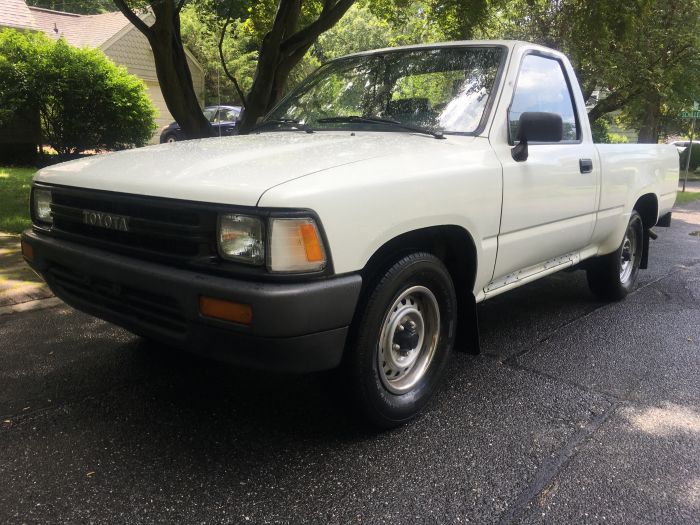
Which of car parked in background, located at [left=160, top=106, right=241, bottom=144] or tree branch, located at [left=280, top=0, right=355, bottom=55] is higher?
tree branch, located at [left=280, top=0, right=355, bottom=55]

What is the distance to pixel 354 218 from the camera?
238 centimetres

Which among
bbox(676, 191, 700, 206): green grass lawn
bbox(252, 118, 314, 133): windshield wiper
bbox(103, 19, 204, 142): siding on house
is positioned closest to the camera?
A: bbox(252, 118, 314, 133): windshield wiper

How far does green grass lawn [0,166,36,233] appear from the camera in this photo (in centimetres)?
707

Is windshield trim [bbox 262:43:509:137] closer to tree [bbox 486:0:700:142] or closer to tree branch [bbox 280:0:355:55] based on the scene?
tree branch [bbox 280:0:355:55]

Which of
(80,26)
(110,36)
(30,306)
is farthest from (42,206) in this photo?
(80,26)

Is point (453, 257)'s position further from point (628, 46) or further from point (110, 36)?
point (110, 36)

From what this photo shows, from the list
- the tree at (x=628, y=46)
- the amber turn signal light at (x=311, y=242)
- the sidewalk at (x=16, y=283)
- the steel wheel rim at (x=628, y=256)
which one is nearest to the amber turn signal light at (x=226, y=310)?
the amber turn signal light at (x=311, y=242)

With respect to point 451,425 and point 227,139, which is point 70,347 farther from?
point 451,425

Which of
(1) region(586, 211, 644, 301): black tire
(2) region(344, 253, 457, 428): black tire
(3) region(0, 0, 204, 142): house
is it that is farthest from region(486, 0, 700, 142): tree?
(3) region(0, 0, 204, 142): house

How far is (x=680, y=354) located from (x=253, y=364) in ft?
10.2

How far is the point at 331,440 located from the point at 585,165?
2.50m

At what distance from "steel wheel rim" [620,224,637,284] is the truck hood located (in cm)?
A: 297

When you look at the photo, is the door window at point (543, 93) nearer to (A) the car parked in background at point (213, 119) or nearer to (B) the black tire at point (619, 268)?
(B) the black tire at point (619, 268)

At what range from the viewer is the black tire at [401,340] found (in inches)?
101
